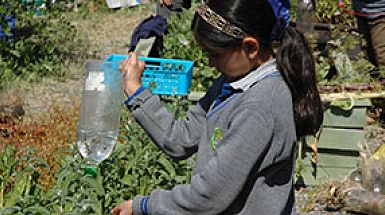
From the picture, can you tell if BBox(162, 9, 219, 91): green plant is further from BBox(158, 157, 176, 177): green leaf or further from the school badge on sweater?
the school badge on sweater

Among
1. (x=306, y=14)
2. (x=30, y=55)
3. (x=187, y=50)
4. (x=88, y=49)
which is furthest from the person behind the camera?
(x=88, y=49)

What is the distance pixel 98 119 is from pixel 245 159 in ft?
4.17

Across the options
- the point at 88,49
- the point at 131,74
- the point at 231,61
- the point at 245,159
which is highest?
the point at 231,61

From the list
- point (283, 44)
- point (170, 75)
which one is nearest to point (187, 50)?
point (170, 75)

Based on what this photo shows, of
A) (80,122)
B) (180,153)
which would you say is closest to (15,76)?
(80,122)

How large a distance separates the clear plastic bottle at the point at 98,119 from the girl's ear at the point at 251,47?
836 millimetres

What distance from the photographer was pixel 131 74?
2.00 m

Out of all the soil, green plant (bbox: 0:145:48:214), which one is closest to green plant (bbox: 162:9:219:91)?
the soil

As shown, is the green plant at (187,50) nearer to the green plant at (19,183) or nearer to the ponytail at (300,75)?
the green plant at (19,183)

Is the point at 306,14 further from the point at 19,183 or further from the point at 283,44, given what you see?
the point at 283,44

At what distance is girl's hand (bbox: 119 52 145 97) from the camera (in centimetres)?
197

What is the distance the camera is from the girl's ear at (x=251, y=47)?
5.65 feet

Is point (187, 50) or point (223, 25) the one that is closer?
point (223, 25)

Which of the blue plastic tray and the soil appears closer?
Result: the blue plastic tray
